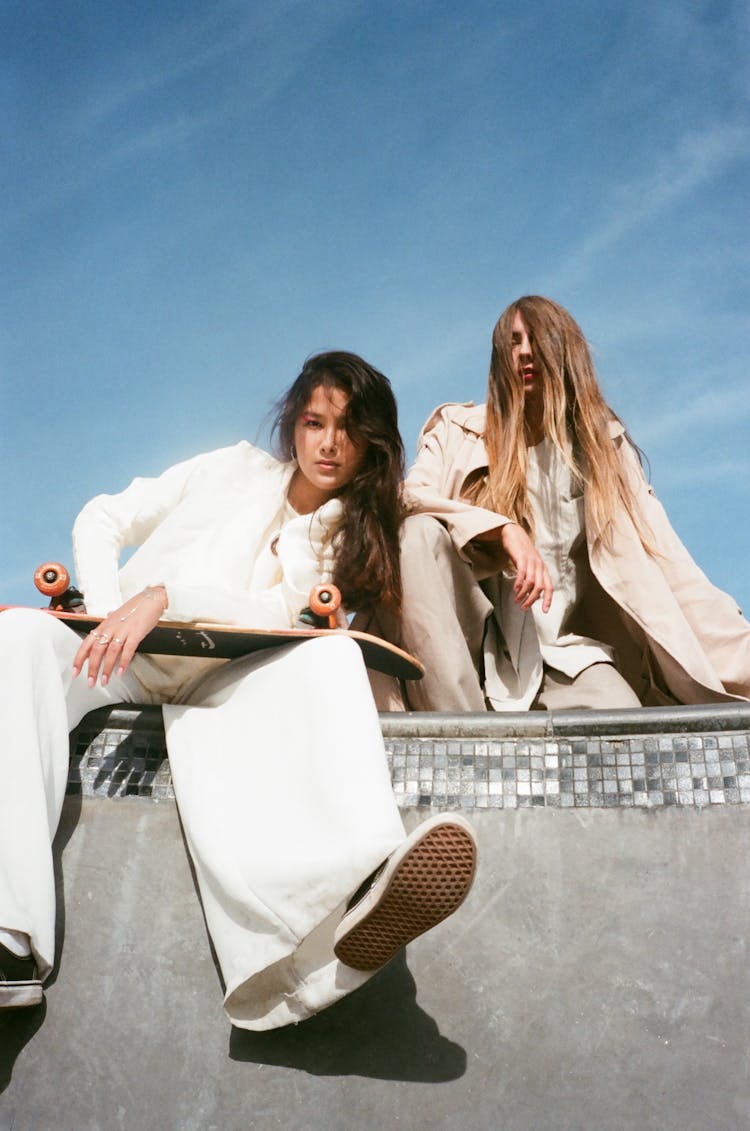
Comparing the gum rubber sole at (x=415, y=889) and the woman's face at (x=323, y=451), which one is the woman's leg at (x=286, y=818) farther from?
the woman's face at (x=323, y=451)

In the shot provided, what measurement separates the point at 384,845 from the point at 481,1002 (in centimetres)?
45

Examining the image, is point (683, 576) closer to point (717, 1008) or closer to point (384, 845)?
point (717, 1008)

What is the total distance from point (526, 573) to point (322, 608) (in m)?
0.57

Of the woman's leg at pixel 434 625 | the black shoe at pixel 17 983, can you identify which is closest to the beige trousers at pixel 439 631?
the woman's leg at pixel 434 625

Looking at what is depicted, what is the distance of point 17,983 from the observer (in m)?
1.81

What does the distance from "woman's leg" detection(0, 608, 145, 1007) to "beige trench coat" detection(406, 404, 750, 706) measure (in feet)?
Answer: 3.54

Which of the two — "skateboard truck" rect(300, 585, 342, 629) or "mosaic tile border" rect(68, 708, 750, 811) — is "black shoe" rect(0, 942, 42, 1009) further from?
"skateboard truck" rect(300, 585, 342, 629)

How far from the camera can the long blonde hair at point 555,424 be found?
10.0ft

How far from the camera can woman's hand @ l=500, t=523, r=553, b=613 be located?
2.53 m

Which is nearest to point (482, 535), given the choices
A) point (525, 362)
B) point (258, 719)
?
point (525, 362)

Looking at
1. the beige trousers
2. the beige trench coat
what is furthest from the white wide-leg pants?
the beige trench coat

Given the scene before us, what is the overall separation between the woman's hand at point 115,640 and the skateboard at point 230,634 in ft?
0.33

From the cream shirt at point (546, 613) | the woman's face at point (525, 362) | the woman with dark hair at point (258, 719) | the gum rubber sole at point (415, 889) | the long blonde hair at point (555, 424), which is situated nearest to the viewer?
the gum rubber sole at point (415, 889)

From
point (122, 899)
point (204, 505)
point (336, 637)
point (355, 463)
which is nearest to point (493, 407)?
point (355, 463)
